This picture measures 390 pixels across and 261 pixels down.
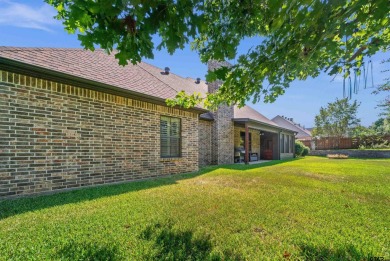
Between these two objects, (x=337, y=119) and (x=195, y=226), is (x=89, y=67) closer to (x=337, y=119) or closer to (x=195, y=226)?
(x=195, y=226)

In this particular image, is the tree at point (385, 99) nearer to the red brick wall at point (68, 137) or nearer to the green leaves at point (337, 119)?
the green leaves at point (337, 119)

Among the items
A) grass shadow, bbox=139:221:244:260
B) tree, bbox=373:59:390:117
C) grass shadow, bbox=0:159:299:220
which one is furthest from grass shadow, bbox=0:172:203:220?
tree, bbox=373:59:390:117

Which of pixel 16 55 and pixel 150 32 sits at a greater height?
pixel 16 55

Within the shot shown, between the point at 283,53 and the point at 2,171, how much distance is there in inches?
256

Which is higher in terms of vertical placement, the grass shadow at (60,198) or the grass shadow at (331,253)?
the grass shadow at (60,198)

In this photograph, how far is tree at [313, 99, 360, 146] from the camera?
37312 millimetres

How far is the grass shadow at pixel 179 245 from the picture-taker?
109 inches

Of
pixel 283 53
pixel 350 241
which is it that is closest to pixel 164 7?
pixel 283 53

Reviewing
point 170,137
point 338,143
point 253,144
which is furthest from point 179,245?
point 338,143

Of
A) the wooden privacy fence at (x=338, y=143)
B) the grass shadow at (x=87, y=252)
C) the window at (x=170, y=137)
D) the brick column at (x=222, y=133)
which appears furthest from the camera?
the wooden privacy fence at (x=338, y=143)

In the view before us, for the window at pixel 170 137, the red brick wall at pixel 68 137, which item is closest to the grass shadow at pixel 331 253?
the red brick wall at pixel 68 137

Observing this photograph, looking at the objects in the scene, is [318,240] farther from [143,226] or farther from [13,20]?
[13,20]

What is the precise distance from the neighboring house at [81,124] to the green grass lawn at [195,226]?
0.84 meters

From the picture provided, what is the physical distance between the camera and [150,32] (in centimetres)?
240
